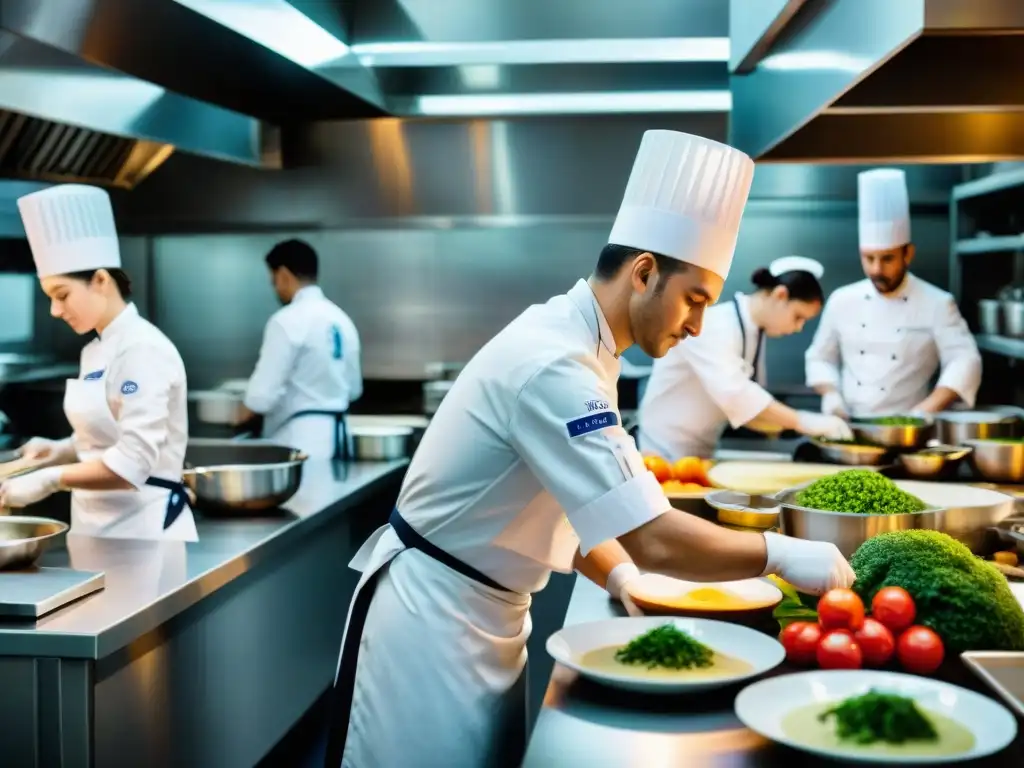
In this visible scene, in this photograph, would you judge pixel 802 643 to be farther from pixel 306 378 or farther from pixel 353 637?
pixel 306 378

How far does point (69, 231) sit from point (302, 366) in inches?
66.9

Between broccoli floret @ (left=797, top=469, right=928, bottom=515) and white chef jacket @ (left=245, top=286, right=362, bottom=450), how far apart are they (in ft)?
9.36

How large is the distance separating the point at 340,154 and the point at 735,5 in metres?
3.02

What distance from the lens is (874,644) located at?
159 cm

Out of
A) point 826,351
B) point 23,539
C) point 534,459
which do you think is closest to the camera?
point 534,459

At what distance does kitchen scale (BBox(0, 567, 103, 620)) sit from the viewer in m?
2.28

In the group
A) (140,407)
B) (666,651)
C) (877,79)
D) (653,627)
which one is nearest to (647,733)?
(666,651)

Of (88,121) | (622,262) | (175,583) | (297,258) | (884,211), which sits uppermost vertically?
(88,121)

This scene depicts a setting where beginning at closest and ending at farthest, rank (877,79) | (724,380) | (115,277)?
(877,79), (115,277), (724,380)

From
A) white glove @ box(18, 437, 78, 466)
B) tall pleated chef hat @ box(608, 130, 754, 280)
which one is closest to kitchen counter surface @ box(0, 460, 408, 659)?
white glove @ box(18, 437, 78, 466)

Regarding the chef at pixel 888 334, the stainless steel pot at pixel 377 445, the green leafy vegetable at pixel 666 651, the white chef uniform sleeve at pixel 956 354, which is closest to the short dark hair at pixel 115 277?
the stainless steel pot at pixel 377 445

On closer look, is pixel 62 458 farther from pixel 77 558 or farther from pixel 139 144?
pixel 139 144

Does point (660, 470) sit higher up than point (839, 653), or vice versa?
point (660, 470)

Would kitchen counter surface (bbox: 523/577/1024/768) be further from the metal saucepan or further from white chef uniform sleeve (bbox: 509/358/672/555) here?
the metal saucepan
